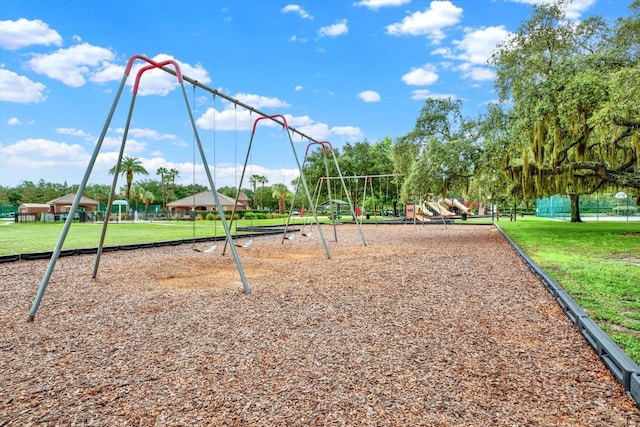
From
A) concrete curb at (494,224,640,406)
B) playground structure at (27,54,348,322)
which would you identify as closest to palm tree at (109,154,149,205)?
playground structure at (27,54,348,322)

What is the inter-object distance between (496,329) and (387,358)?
1151 millimetres

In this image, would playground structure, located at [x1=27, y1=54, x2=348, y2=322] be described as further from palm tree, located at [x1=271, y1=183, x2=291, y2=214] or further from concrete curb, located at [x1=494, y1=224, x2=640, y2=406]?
palm tree, located at [x1=271, y1=183, x2=291, y2=214]

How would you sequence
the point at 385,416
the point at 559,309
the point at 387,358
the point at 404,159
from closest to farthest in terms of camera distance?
1. the point at 385,416
2. the point at 387,358
3. the point at 559,309
4. the point at 404,159

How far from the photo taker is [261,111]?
7.09m

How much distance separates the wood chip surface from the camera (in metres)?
1.95

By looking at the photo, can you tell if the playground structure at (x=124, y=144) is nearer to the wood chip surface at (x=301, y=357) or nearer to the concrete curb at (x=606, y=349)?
the wood chip surface at (x=301, y=357)

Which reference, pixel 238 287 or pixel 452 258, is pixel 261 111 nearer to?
pixel 238 287

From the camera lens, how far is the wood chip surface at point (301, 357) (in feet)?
6.39

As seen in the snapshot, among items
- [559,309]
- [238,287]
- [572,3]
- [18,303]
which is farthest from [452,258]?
[572,3]

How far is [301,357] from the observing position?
265 centimetres

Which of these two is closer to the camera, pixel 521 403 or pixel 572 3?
pixel 521 403

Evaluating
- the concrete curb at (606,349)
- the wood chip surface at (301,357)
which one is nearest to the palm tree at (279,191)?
the wood chip surface at (301,357)

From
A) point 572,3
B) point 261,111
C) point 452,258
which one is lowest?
point 452,258

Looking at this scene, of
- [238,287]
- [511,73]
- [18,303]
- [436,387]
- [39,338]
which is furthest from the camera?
[511,73]
